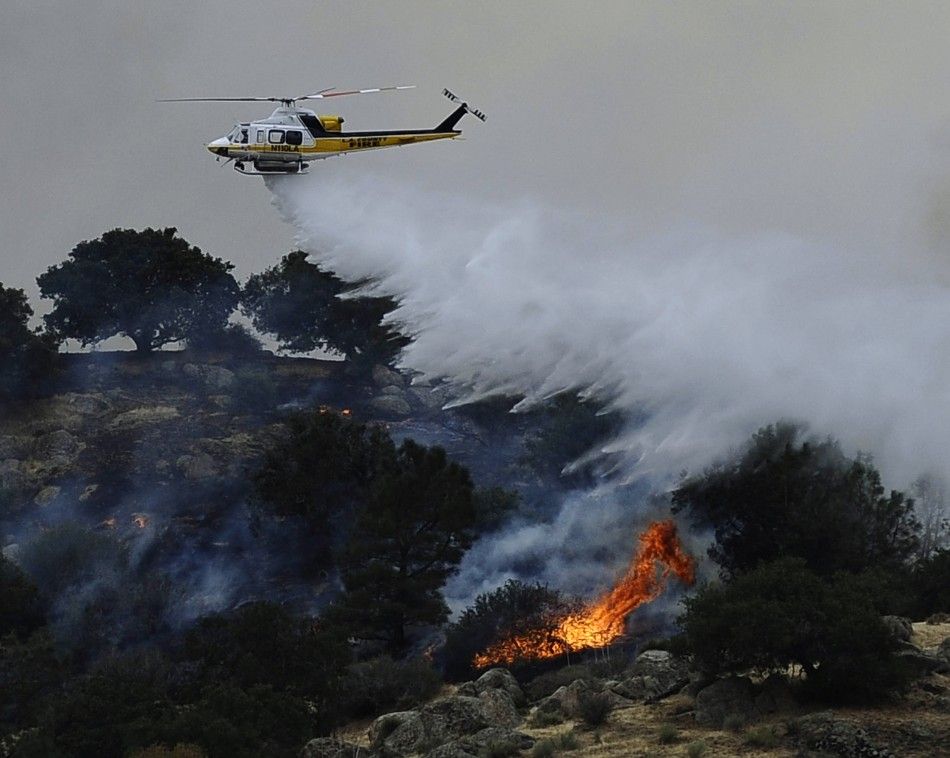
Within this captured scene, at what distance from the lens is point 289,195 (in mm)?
87750

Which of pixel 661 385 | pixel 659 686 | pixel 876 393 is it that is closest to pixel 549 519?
pixel 661 385

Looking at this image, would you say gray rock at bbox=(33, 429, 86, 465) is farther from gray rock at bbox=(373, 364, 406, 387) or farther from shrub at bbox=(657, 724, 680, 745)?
shrub at bbox=(657, 724, 680, 745)

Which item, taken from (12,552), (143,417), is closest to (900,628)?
(12,552)

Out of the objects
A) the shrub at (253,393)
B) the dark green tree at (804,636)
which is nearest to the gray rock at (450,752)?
the dark green tree at (804,636)

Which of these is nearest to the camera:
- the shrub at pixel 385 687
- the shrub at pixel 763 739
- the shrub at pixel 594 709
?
the shrub at pixel 763 739

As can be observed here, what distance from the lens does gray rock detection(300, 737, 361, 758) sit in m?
48.2

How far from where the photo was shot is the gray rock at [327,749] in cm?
4816

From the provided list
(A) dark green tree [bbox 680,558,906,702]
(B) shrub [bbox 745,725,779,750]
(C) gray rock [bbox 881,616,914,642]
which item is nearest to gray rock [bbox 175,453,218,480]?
(C) gray rock [bbox 881,616,914,642]

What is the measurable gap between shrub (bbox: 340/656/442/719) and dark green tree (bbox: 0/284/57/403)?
65981 millimetres

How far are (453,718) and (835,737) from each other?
1216cm

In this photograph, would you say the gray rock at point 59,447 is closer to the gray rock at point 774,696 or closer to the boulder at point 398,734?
the boulder at point 398,734

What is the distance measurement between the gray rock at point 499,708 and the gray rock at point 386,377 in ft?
245

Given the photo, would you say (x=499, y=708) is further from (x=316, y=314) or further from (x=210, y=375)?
(x=316, y=314)

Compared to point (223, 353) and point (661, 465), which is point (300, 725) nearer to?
point (661, 465)
